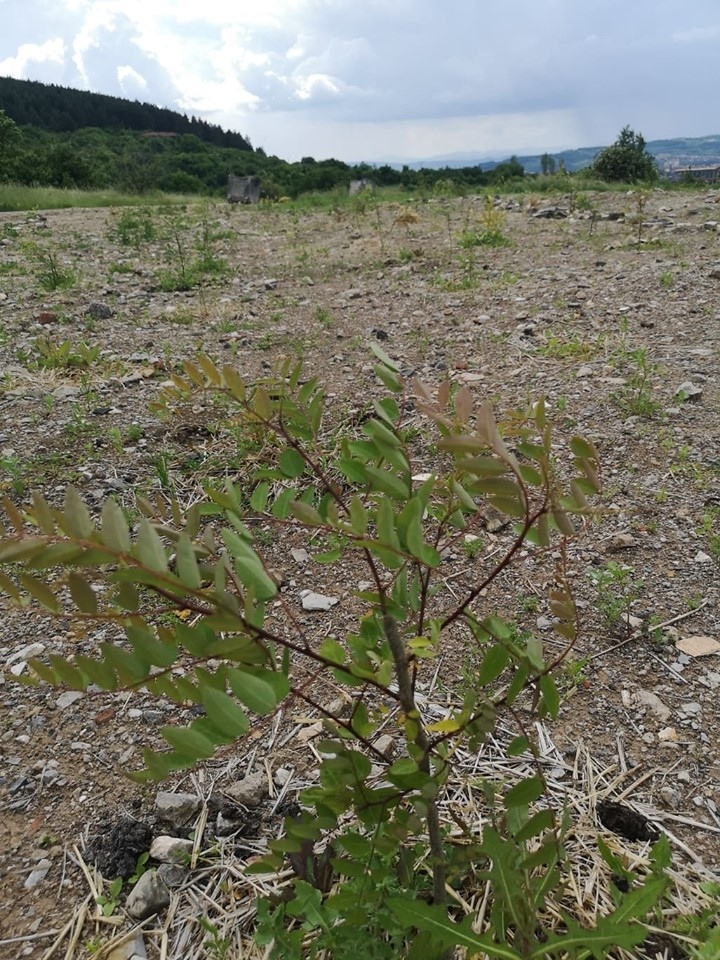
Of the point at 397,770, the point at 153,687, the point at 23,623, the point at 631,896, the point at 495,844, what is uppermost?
the point at 153,687

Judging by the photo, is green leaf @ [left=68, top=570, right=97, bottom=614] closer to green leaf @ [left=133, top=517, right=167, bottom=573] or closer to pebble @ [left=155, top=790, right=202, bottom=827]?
green leaf @ [left=133, top=517, right=167, bottom=573]

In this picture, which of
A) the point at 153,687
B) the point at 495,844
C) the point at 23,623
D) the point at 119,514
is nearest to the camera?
the point at 119,514

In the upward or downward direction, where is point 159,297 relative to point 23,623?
upward

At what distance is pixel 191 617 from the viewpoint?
2.51m

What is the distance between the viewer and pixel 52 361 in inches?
185

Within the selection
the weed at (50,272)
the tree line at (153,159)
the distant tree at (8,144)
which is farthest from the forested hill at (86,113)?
the weed at (50,272)

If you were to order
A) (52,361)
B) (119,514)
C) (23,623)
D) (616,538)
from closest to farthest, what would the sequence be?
(119,514) < (23,623) < (616,538) < (52,361)

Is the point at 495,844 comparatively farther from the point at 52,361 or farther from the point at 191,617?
the point at 52,361

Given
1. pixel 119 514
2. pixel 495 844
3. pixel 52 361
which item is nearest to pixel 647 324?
pixel 52 361

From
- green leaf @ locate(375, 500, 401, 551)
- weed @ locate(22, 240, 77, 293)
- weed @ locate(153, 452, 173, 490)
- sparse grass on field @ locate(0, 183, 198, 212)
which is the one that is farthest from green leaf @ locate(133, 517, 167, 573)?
sparse grass on field @ locate(0, 183, 198, 212)

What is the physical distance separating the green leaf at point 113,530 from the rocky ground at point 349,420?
0.95ft

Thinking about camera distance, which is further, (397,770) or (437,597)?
(437,597)

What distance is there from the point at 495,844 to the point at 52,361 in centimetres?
460

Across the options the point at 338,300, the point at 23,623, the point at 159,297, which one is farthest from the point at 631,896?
the point at 159,297
